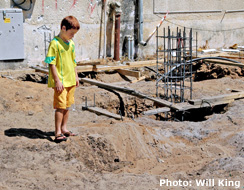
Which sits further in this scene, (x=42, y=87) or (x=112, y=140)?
(x=42, y=87)

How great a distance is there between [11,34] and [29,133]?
6211mm

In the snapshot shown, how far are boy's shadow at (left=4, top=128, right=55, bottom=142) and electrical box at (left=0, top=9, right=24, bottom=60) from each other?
5741 millimetres

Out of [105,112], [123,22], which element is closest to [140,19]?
[123,22]

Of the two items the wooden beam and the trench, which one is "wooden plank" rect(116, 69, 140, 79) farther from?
the trench

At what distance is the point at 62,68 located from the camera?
5.82 m

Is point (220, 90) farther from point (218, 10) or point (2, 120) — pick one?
point (218, 10)

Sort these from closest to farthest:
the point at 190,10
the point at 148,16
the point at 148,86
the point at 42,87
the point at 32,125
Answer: the point at 32,125
the point at 42,87
the point at 148,86
the point at 148,16
the point at 190,10

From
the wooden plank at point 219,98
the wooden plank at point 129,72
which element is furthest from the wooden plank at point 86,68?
the wooden plank at point 219,98

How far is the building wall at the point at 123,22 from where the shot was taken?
12508 millimetres

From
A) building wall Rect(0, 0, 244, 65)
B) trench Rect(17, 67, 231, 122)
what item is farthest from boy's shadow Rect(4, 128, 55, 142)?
building wall Rect(0, 0, 244, 65)

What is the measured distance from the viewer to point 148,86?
10711 mm

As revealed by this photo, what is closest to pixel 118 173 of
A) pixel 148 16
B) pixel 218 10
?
pixel 148 16

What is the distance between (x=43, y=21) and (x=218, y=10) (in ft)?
25.8

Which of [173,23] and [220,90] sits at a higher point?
[173,23]
